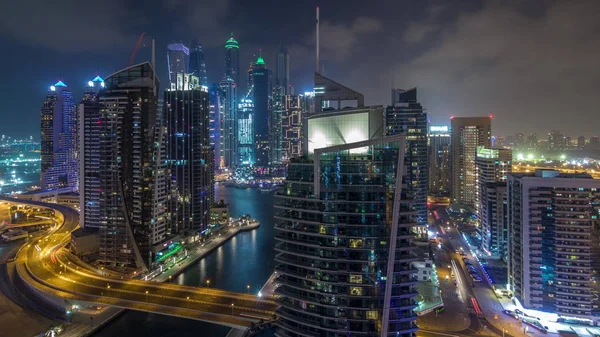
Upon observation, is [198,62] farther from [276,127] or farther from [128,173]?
[128,173]

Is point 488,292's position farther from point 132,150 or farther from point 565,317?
point 132,150

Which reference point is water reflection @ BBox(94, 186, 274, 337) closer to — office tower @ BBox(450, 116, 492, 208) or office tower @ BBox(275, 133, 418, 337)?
office tower @ BBox(275, 133, 418, 337)

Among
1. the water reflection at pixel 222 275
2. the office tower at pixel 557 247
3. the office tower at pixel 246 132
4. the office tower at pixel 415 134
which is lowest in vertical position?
the water reflection at pixel 222 275

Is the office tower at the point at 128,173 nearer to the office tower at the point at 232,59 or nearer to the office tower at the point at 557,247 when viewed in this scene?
the office tower at the point at 557,247

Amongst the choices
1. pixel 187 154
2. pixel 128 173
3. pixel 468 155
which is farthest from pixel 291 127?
pixel 128 173

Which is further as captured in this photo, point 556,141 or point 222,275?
→ point 556,141

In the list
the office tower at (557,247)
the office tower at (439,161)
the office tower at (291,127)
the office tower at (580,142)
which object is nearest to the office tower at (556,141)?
the office tower at (580,142)
